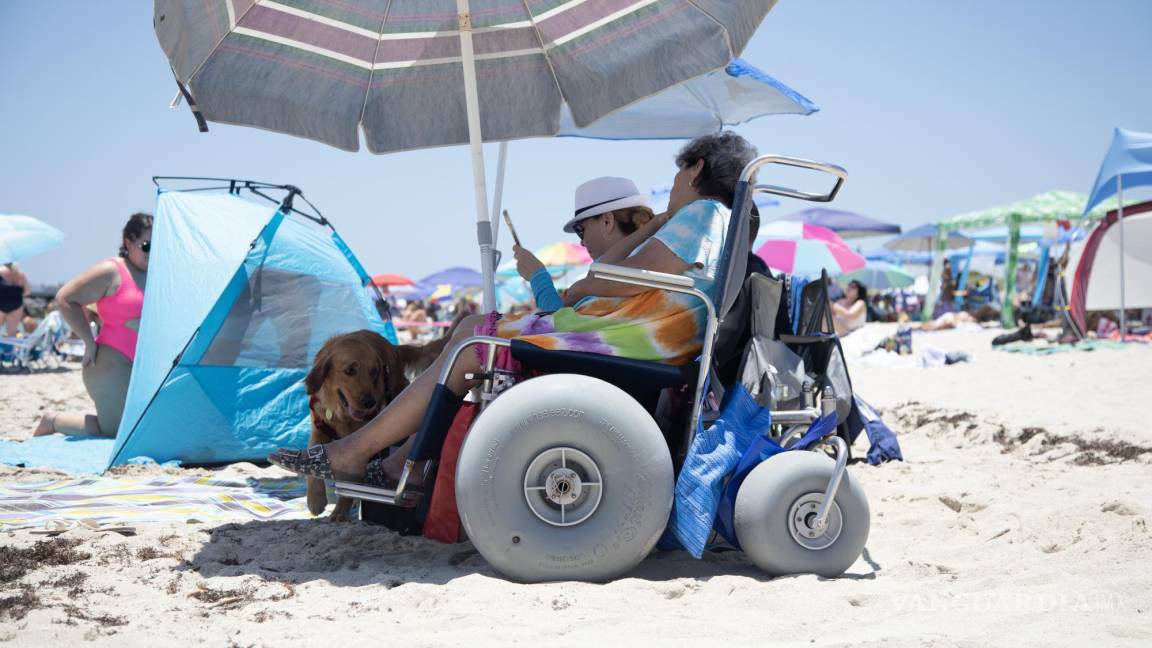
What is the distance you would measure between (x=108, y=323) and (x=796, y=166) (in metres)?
4.63

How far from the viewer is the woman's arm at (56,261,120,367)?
5.43 meters

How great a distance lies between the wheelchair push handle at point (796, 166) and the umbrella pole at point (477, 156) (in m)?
1.23

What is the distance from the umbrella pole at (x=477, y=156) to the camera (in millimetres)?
3500

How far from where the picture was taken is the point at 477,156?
365 cm

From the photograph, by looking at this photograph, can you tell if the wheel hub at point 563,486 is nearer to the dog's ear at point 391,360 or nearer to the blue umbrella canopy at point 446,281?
the dog's ear at point 391,360

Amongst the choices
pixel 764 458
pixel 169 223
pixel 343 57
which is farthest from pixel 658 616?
pixel 169 223

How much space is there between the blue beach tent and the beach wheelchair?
2560mm

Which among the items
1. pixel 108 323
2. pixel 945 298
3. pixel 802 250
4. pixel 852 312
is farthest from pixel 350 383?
pixel 945 298

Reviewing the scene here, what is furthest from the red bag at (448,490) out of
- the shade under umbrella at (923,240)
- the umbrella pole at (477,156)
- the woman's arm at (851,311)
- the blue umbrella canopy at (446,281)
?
the blue umbrella canopy at (446,281)

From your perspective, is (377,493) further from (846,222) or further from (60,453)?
(846,222)

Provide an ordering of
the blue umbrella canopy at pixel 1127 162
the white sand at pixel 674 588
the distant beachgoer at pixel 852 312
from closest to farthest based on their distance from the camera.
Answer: the white sand at pixel 674 588 → the distant beachgoer at pixel 852 312 → the blue umbrella canopy at pixel 1127 162

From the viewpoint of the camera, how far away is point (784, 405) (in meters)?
2.92

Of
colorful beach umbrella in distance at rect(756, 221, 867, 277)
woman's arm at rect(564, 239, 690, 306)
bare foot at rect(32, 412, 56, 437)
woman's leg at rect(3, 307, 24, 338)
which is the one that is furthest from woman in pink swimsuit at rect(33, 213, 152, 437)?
colorful beach umbrella in distance at rect(756, 221, 867, 277)

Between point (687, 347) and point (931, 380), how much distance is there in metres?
6.70
